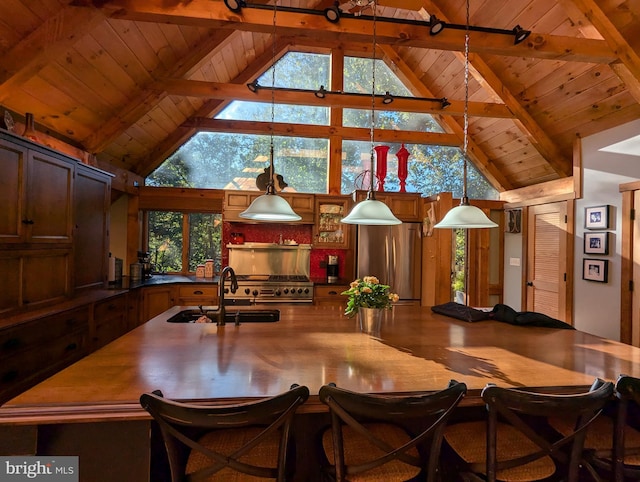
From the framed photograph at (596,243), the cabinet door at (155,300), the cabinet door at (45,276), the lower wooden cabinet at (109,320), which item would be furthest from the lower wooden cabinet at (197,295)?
the framed photograph at (596,243)

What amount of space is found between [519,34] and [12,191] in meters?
3.77

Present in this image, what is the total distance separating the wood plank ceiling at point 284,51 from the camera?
2.35m

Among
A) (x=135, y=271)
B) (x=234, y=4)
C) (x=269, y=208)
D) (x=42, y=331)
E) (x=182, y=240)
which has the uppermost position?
(x=234, y=4)

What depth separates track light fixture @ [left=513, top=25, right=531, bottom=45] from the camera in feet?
8.38

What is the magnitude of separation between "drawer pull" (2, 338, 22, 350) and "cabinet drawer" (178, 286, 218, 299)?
218 centimetres

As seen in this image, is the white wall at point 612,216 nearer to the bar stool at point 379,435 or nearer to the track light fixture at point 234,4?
the bar stool at point 379,435

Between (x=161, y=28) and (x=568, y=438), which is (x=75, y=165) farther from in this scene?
(x=568, y=438)

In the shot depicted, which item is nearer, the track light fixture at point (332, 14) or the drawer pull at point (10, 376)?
the drawer pull at point (10, 376)

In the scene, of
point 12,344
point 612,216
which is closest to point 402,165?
point 612,216

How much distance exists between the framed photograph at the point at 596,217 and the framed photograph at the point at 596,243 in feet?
0.30

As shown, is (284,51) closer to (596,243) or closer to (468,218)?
(468,218)

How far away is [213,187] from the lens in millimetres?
4777

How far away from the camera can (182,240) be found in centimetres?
489

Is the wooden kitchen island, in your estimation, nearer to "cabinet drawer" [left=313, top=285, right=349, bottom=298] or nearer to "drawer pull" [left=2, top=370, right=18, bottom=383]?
"drawer pull" [left=2, top=370, right=18, bottom=383]
